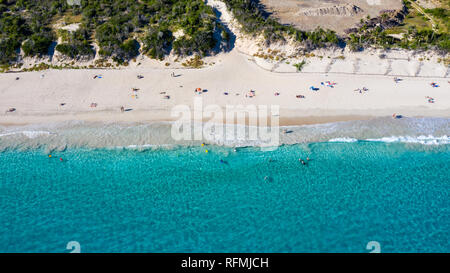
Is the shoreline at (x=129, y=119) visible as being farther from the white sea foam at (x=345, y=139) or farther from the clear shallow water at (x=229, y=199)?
the clear shallow water at (x=229, y=199)

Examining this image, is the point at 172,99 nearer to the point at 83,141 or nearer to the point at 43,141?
the point at 83,141

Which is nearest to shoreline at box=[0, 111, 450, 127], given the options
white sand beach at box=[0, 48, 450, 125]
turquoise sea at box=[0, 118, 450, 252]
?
white sand beach at box=[0, 48, 450, 125]

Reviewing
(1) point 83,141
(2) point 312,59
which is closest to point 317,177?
(2) point 312,59

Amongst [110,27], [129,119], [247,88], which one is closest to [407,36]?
[247,88]

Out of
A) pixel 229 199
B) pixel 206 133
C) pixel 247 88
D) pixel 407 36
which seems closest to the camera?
pixel 229 199

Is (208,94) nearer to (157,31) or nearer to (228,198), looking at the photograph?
(157,31)

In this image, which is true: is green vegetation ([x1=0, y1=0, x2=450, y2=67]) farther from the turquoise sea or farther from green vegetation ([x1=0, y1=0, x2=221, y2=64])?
the turquoise sea

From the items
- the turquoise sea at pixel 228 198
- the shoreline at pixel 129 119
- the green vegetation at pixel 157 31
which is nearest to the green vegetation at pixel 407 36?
the green vegetation at pixel 157 31
